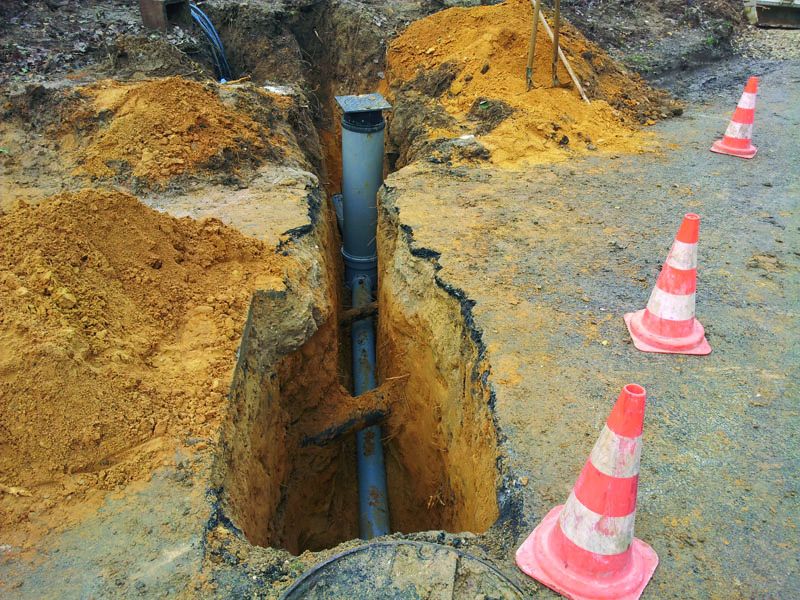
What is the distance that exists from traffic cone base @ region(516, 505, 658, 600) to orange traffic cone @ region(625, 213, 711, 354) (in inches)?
55.1

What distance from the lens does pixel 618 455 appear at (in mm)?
2139

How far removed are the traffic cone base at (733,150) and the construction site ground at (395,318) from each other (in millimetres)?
153

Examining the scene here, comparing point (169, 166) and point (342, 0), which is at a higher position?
point (342, 0)

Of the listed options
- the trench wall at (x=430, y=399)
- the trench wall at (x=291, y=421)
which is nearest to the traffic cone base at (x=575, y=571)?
the trench wall at (x=430, y=399)

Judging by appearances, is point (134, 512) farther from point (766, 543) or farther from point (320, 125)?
point (320, 125)

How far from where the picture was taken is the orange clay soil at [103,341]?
8.93 ft

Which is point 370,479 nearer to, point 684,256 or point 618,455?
point 684,256

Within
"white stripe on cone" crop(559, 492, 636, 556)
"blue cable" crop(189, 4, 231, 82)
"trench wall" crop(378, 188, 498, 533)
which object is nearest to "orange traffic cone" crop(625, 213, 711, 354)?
"trench wall" crop(378, 188, 498, 533)

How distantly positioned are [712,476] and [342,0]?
906cm

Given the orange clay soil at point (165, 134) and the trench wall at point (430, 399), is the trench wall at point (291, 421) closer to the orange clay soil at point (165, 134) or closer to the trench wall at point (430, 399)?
the trench wall at point (430, 399)

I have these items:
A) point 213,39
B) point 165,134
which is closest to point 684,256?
point 165,134

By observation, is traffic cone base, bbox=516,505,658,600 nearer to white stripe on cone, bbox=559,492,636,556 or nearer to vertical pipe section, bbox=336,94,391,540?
white stripe on cone, bbox=559,492,636,556

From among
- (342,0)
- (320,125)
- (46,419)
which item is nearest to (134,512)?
(46,419)

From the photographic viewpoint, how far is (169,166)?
18.8ft
